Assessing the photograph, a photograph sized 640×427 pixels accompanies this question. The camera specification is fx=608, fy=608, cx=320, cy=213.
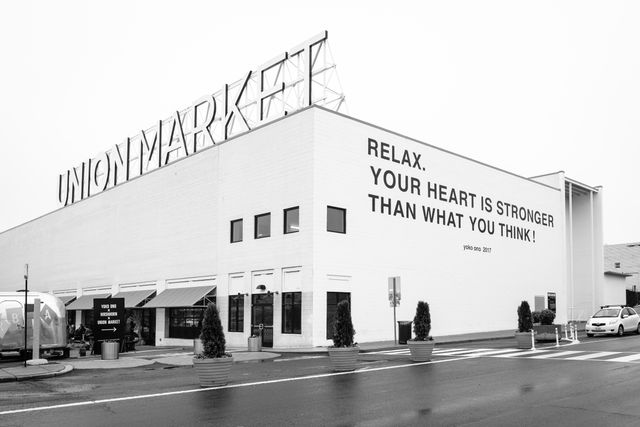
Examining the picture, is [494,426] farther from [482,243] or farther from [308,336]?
[482,243]

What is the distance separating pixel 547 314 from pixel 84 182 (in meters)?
41.5

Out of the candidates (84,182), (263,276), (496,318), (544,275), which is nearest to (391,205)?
(263,276)

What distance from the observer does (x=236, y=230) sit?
3247 cm

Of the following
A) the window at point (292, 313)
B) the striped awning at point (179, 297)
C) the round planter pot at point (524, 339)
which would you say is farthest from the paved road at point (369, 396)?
the striped awning at point (179, 297)

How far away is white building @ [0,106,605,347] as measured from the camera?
2861cm

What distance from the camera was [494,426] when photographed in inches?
352

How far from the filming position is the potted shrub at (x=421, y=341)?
19.1 m

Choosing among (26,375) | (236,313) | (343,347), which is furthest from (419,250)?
(26,375)

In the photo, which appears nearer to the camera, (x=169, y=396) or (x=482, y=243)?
(x=169, y=396)

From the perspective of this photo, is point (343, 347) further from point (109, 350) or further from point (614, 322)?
point (614, 322)

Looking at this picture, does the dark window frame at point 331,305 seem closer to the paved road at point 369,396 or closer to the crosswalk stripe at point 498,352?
the crosswalk stripe at point 498,352

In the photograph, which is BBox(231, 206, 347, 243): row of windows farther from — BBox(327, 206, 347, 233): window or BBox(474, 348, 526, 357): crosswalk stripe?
BBox(474, 348, 526, 357): crosswalk stripe

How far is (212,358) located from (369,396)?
4365mm

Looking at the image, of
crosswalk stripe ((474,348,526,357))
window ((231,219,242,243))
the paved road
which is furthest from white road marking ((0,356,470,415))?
window ((231,219,242,243))
